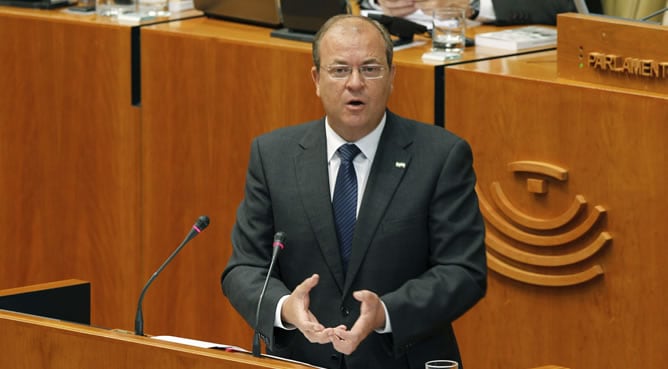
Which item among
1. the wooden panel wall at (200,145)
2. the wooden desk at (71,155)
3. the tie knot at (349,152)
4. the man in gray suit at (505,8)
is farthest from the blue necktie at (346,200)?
the wooden desk at (71,155)

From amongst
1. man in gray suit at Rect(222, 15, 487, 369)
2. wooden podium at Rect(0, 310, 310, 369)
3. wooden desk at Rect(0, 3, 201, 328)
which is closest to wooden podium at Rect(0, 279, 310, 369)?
wooden podium at Rect(0, 310, 310, 369)

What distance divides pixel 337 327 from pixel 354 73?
562 millimetres

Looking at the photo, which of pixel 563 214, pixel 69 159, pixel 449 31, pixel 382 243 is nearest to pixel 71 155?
pixel 69 159

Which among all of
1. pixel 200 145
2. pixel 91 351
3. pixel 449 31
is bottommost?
pixel 91 351

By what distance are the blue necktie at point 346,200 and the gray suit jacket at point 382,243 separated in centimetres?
3

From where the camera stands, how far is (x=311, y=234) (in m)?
3.08

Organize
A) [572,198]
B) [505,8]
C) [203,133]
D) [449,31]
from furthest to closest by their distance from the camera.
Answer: [505,8], [203,133], [449,31], [572,198]

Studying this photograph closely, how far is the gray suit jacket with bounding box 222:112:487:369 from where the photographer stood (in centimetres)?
300

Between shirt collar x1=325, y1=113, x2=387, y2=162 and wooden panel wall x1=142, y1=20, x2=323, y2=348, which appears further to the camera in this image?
wooden panel wall x1=142, y1=20, x2=323, y2=348

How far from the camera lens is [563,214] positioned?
3787 mm

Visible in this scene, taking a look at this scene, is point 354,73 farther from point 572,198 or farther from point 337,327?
point 572,198

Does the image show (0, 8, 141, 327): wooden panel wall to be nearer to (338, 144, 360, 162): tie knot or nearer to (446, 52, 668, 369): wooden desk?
(446, 52, 668, 369): wooden desk

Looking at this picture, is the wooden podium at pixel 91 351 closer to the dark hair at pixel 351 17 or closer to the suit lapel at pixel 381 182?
the suit lapel at pixel 381 182

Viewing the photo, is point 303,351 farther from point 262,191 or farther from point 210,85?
point 210,85
